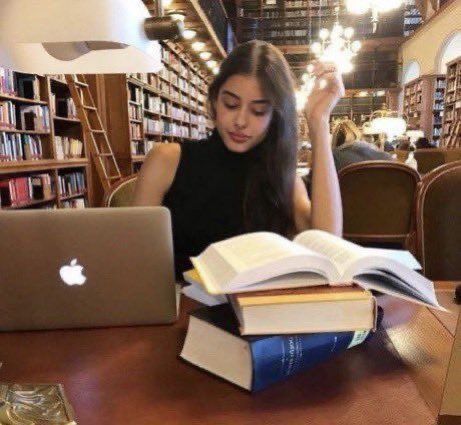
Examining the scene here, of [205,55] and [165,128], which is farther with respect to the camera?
[205,55]

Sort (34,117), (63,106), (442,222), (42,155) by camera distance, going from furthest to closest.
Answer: (63,106) → (42,155) → (34,117) → (442,222)

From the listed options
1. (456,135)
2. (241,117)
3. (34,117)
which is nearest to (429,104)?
(456,135)

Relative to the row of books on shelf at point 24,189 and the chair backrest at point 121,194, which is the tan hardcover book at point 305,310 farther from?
the row of books on shelf at point 24,189

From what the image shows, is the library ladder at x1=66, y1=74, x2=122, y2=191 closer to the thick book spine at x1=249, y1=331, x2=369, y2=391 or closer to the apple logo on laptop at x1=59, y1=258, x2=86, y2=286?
the apple logo on laptop at x1=59, y1=258, x2=86, y2=286

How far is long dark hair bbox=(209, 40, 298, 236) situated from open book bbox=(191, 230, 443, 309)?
24.6 inches

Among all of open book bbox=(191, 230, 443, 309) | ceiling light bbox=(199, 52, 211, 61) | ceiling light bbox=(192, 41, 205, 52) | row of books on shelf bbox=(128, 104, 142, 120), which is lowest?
open book bbox=(191, 230, 443, 309)

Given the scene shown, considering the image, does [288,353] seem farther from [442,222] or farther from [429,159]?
[429,159]

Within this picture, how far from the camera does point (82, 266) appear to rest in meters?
0.62

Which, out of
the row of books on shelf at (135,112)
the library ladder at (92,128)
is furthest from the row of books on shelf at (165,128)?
the library ladder at (92,128)

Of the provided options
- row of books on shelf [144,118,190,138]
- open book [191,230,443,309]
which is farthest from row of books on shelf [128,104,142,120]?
open book [191,230,443,309]

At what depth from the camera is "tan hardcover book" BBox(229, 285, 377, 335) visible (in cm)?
47

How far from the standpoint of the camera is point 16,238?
61cm

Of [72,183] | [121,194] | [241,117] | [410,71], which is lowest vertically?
[72,183]

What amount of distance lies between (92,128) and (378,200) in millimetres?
3179
